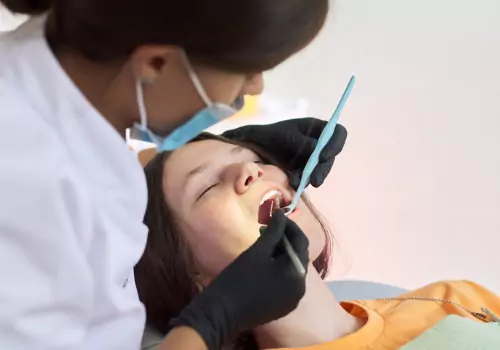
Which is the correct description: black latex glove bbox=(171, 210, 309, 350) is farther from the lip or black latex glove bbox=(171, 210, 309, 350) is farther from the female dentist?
the lip

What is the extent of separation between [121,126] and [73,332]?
247 millimetres

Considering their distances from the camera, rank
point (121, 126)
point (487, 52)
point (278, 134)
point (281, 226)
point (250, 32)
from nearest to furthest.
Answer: point (250, 32) < point (121, 126) < point (281, 226) < point (278, 134) < point (487, 52)

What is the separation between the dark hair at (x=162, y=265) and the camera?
1.23 meters

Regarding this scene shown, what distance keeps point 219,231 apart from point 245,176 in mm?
99

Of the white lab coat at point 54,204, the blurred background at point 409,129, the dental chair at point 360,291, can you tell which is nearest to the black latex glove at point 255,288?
the white lab coat at point 54,204

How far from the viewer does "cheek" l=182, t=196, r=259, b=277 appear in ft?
3.88

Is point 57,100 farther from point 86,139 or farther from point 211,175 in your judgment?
point 211,175

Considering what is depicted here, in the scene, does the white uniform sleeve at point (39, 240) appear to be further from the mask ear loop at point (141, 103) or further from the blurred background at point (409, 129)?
the blurred background at point (409, 129)

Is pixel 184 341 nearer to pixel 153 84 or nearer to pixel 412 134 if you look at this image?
pixel 153 84

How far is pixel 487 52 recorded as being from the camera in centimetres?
178

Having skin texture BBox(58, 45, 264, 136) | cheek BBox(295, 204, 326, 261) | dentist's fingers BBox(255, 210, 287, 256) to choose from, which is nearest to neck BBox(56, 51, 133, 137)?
skin texture BBox(58, 45, 264, 136)

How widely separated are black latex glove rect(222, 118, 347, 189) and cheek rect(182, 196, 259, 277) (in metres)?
0.16

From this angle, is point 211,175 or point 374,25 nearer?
point 211,175

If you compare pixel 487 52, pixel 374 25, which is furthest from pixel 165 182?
pixel 487 52
